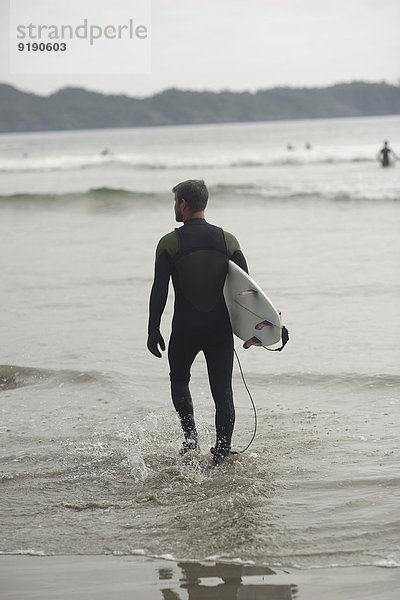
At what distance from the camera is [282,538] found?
12.8 ft

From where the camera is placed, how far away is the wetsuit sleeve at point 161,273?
4.58 meters

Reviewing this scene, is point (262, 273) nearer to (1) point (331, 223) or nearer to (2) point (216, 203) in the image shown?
(1) point (331, 223)

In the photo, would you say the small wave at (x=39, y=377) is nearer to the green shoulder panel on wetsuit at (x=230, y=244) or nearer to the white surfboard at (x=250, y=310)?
the white surfboard at (x=250, y=310)

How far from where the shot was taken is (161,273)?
4.59 meters

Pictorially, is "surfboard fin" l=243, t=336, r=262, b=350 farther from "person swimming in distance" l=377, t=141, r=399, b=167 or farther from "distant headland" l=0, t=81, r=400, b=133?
"distant headland" l=0, t=81, r=400, b=133

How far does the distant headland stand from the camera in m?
190

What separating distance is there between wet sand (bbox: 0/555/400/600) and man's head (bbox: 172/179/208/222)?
1993 millimetres

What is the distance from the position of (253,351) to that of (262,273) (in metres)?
3.93

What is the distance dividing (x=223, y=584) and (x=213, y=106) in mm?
200555

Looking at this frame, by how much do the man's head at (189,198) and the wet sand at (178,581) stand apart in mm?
1993

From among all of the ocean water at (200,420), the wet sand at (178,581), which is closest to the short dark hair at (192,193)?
the ocean water at (200,420)

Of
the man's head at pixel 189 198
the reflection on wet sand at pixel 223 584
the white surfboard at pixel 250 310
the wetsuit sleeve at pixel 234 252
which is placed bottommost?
the reflection on wet sand at pixel 223 584

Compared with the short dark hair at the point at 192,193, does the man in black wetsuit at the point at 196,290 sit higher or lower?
lower

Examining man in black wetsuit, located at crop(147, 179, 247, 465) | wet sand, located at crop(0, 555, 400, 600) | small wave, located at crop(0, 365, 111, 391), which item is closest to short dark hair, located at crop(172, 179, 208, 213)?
man in black wetsuit, located at crop(147, 179, 247, 465)
